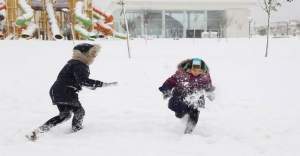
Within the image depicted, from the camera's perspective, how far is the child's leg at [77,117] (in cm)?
536

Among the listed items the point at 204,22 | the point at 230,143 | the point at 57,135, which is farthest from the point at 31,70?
the point at 204,22

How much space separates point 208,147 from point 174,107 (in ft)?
2.82

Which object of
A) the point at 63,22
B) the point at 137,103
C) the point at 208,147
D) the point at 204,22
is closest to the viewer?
the point at 208,147

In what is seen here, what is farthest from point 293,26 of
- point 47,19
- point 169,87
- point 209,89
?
point 169,87

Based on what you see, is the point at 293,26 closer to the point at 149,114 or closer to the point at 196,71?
the point at 149,114

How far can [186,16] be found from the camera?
5481 cm

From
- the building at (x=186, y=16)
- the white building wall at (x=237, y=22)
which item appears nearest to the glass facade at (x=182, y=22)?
the building at (x=186, y=16)

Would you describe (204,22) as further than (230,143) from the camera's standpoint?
Yes

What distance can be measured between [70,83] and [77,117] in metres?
0.45

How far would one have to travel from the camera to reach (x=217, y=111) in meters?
6.94

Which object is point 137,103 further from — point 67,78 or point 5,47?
point 5,47

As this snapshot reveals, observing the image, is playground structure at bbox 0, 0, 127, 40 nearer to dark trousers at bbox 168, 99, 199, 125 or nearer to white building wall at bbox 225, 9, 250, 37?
dark trousers at bbox 168, 99, 199, 125

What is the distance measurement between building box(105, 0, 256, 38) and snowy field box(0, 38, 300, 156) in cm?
3959

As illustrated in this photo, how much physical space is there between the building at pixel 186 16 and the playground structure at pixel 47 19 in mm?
26534
